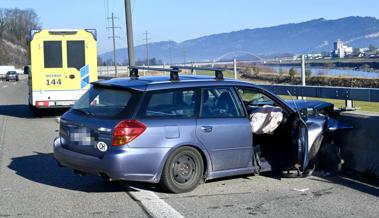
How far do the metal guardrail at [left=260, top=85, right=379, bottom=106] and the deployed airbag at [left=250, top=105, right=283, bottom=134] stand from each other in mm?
3940

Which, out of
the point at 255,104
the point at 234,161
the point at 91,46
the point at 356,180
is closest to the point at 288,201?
the point at 234,161

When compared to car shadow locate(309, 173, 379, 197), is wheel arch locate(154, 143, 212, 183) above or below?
above

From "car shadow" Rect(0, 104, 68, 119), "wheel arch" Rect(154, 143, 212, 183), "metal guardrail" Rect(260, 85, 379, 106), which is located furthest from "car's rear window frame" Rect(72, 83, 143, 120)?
"car shadow" Rect(0, 104, 68, 119)

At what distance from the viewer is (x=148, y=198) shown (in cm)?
708

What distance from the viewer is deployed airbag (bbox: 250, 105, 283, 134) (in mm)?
8031

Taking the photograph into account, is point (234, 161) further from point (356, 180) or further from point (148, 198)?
point (356, 180)

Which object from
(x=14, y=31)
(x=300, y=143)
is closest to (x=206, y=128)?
(x=300, y=143)

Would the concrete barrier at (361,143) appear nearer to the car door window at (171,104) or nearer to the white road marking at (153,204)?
the car door window at (171,104)

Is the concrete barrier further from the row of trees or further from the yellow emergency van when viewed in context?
the row of trees

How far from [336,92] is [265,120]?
16.0 feet

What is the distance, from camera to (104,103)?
7457 mm

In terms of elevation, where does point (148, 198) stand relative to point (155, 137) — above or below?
below

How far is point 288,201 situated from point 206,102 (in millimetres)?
1674

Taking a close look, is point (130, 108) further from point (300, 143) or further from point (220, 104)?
point (300, 143)
